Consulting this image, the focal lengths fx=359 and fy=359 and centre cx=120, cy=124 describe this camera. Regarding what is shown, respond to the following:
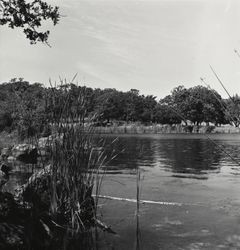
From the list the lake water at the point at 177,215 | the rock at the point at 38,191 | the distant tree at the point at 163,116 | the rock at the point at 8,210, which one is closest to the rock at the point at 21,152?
the lake water at the point at 177,215

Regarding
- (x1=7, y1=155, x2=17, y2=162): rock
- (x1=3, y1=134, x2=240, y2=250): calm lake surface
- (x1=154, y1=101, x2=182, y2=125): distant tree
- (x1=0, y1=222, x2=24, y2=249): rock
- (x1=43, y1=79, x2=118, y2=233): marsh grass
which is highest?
(x1=154, y1=101, x2=182, y2=125): distant tree

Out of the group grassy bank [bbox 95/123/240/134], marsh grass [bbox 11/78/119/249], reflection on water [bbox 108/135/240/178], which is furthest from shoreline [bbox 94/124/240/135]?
marsh grass [bbox 11/78/119/249]

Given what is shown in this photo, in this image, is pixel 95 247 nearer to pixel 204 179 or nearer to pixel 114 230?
pixel 114 230

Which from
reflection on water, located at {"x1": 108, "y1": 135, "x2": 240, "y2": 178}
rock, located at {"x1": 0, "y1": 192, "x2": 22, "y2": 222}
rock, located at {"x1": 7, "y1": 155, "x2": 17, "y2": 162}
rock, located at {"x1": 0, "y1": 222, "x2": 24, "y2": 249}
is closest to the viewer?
rock, located at {"x1": 0, "y1": 222, "x2": 24, "y2": 249}

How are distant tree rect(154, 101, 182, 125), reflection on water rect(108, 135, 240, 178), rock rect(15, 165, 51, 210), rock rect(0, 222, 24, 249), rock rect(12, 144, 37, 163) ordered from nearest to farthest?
1. rock rect(0, 222, 24, 249)
2. rock rect(15, 165, 51, 210)
3. reflection on water rect(108, 135, 240, 178)
4. rock rect(12, 144, 37, 163)
5. distant tree rect(154, 101, 182, 125)

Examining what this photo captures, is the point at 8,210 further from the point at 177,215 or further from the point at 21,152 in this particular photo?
the point at 21,152

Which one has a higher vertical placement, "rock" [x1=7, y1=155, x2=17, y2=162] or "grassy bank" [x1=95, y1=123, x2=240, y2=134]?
"grassy bank" [x1=95, y1=123, x2=240, y2=134]

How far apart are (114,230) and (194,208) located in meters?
3.64

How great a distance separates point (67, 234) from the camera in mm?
8203

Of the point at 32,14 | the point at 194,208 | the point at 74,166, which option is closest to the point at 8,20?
the point at 32,14

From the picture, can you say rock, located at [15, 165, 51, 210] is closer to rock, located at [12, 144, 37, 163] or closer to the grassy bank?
rock, located at [12, 144, 37, 163]

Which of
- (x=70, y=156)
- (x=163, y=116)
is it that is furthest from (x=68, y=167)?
(x=163, y=116)

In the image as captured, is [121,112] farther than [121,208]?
Yes

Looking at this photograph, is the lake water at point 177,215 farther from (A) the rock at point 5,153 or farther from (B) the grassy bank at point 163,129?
(B) the grassy bank at point 163,129
